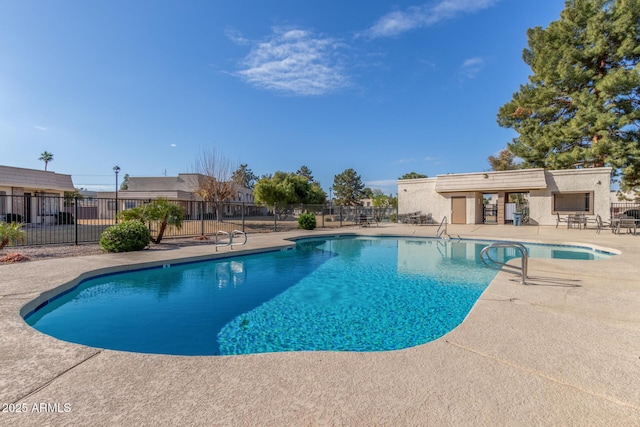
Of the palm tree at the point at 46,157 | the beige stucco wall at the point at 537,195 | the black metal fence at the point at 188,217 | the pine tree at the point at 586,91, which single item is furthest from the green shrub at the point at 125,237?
the palm tree at the point at 46,157

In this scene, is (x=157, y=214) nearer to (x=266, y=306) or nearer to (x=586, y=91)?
(x=266, y=306)

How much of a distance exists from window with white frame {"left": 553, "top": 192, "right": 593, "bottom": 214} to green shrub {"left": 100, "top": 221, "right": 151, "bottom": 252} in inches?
867

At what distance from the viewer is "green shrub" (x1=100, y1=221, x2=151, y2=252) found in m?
8.84

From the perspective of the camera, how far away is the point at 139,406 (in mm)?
1940

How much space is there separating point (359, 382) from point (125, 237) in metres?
9.08

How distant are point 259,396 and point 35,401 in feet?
4.79

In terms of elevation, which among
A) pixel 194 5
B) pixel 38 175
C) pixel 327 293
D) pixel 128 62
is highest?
pixel 194 5

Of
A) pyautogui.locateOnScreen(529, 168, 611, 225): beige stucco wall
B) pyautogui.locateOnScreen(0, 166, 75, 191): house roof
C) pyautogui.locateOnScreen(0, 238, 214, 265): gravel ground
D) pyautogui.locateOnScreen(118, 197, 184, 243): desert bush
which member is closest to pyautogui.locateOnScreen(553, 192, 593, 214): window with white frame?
pyautogui.locateOnScreen(529, 168, 611, 225): beige stucco wall

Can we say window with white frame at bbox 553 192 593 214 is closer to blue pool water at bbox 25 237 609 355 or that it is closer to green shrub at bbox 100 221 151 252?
blue pool water at bbox 25 237 609 355

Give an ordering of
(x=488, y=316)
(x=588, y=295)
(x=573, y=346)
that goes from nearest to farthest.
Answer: (x=573, y=346), (x=488, y=316), (x=588, y=295)

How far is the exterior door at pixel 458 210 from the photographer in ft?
69.0

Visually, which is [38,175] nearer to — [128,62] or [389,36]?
[128,62]

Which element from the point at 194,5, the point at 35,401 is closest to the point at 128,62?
the point at 194,5

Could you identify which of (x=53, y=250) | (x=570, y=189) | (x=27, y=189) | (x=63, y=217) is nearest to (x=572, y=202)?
(x=570, y=189)
